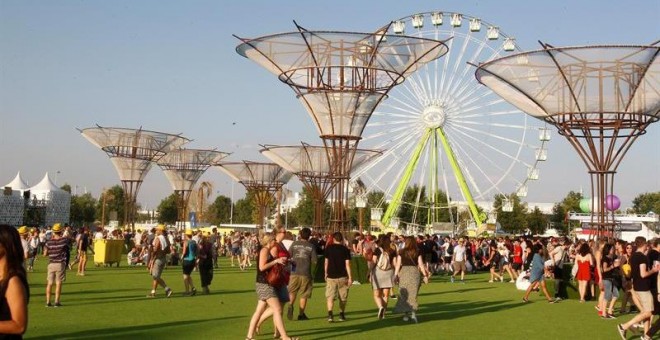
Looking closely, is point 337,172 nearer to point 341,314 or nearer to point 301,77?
point 301,77

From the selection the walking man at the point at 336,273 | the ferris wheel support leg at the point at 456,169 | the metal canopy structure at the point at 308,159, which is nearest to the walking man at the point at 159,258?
the walking man at the point at 336,273

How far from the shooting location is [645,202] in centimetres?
13975

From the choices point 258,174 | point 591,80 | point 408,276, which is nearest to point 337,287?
point 408,276

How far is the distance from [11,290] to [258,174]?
61328mm

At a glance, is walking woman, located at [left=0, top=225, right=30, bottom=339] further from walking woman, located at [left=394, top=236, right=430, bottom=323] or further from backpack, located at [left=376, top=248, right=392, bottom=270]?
backpack, located at [left=376, top=248, right=392, bottom=270]

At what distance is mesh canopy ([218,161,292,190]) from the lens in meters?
64.9

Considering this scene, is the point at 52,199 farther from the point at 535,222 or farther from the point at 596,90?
the point at 596,90

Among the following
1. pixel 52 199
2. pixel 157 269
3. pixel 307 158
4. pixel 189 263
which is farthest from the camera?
pixel 52 199

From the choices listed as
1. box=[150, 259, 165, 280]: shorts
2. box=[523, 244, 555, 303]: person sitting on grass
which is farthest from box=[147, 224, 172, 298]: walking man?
box=[523, 244, 555, 303]: person sitting on grass

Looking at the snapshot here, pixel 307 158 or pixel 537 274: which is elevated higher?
pixel 307 158

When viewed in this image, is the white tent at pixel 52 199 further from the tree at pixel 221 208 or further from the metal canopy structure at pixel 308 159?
the metal canopy structure at pixel 308 159

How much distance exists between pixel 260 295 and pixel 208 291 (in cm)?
971

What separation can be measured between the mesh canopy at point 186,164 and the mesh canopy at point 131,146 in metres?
9.92

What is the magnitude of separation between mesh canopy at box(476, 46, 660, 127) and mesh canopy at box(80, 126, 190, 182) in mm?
30106
